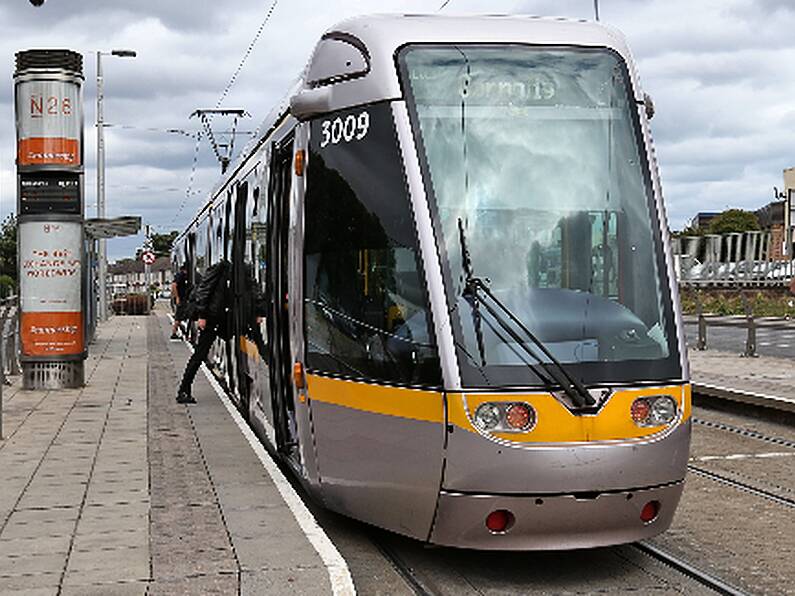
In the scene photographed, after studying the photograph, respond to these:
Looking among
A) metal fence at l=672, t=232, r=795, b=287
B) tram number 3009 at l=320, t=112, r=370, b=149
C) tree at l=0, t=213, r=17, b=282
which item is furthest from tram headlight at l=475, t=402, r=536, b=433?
tree at l=0, t=213, r=17, b=282

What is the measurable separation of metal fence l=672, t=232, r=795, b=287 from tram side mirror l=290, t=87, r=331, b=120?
108 feet

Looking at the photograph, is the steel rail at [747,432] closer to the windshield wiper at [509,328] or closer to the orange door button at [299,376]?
the orange door button at [299,376]

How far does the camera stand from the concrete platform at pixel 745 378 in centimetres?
1456

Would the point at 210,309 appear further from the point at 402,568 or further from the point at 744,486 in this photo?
the point at 402,568

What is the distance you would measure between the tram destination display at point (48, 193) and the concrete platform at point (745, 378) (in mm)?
8528

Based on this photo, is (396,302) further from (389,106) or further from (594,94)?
(594,94)

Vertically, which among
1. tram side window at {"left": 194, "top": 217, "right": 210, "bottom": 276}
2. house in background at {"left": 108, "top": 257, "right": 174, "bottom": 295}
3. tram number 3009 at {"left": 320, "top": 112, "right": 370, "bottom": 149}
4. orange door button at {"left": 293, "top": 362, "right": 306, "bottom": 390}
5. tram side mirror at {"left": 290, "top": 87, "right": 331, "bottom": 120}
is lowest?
house in background at {"left": 108, "top": 257, "right": 174, "bottom": 295}

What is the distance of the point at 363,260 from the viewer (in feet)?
23.0

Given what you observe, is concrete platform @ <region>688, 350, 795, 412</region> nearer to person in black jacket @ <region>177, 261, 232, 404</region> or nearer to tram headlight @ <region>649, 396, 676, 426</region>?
person in black jacket @ <region>177, 261, 232, 404</region>

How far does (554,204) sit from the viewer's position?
678cm

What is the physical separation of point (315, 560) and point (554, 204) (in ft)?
7.47

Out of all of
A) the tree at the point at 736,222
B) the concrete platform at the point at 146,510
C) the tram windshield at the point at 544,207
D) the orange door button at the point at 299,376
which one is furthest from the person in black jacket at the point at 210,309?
the tree at the point at 736,222

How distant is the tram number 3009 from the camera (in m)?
7.12

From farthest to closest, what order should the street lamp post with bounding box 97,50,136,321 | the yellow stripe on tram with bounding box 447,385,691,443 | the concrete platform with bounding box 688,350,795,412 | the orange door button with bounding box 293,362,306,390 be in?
the street lamp post with bounding box 97,50,136,321 → the concrete platform with bounding box 688,350,795,412 → the orange door button with bounding box 293,362,306,390 → the yellow stripe on tram with bounding box 447,385,691,443
